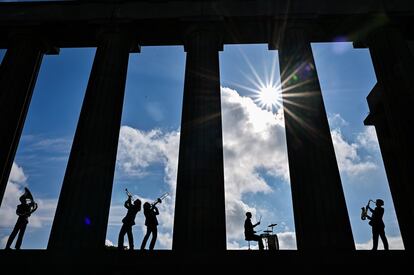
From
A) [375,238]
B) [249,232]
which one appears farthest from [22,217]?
[375,238]

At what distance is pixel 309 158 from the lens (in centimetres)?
2961

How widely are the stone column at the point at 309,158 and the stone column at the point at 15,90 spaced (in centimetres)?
3098

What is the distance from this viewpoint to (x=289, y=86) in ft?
111

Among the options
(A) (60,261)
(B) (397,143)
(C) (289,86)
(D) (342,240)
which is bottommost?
(A) (60,261)

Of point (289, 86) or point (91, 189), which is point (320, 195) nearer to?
point (289, 86)

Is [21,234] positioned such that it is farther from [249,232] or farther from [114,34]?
[114,34]

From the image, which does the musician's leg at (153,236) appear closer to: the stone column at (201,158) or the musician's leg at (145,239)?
the musician's leg at (145,239)

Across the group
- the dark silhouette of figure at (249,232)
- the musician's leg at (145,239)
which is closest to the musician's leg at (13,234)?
the musician's leg at (145,239)

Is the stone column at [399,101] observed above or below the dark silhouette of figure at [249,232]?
above

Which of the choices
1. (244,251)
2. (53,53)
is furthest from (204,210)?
(53,53)

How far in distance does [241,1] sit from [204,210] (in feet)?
91.2

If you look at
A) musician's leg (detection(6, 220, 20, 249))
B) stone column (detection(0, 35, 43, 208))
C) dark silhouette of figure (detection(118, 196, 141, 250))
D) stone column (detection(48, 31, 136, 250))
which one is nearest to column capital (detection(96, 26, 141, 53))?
stone column (detection(48, 31, 136, 250))

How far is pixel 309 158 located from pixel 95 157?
2140 centimetres

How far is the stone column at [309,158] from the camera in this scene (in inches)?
1036
